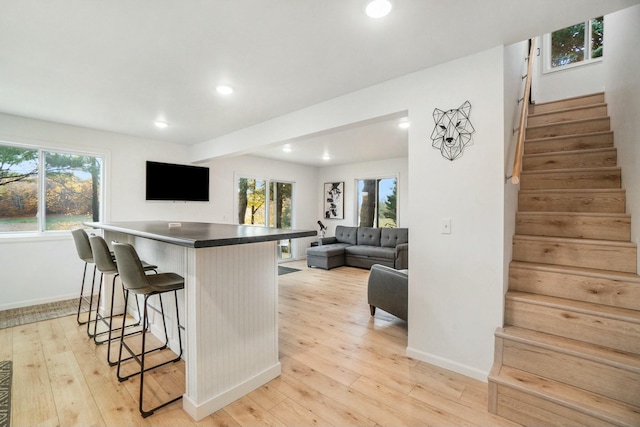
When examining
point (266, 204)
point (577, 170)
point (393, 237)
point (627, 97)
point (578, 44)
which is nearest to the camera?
point (627, 97)

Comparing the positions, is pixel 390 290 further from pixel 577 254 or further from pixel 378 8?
pixel 378 8

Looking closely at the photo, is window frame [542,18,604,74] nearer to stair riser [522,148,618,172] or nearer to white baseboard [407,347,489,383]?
stair riser [522,148,618,172]

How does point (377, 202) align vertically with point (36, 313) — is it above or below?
above

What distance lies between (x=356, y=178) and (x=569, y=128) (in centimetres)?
468

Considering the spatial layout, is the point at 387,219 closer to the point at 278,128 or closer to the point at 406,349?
the point at 278,128

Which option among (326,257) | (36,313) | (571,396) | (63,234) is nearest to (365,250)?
(326,257)

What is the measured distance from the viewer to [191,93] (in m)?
3.01

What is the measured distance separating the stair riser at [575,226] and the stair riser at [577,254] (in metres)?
0.22

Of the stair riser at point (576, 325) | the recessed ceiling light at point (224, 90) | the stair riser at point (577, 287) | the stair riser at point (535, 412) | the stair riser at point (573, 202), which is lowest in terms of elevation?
the stair riser at point (535, 412)

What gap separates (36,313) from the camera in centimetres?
352

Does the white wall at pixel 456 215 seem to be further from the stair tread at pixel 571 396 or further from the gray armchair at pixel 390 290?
the gray armchair at pixel 390 290

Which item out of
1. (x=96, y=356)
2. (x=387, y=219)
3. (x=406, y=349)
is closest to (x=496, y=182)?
(x=406, y=349)

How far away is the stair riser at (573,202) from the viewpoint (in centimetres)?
240

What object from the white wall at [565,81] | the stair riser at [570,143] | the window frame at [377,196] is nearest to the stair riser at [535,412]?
the stair riser at [570,143]
